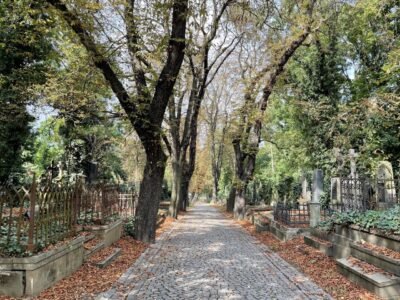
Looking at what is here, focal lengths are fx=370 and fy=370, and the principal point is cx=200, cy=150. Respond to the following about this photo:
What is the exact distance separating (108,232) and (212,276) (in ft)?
12.3

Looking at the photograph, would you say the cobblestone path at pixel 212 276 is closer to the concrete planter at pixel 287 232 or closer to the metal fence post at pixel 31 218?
the concrete planter at pixel 287 232

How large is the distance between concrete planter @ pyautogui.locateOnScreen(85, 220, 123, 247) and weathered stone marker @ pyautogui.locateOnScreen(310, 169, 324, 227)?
5957 mm

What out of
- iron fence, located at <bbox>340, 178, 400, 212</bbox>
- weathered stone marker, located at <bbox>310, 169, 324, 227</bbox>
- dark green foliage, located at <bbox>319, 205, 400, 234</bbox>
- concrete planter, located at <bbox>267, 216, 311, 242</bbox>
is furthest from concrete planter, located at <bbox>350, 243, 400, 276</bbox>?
concrete planter, located at <bbox>267, 216, 311, 242</bbox>

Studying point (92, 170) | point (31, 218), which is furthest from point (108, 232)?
point (92, 170)

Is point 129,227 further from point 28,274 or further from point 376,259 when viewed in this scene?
point 376,259

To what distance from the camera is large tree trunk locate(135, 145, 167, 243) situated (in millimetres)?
11633

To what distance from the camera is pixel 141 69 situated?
12.1 m

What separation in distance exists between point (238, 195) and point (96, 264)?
15193mm

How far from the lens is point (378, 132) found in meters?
21.0

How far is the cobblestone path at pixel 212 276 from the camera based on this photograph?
6.28 metres

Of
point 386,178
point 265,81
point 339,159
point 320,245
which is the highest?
point 265,81

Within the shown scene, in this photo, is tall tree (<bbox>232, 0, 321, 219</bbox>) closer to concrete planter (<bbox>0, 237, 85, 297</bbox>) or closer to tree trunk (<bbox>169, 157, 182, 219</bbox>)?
tree trunk (<bbox>169, 157, 182, 219</bbox>)

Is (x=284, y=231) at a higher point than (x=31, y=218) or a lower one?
lower

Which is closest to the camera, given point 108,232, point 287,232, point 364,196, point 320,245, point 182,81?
point 320,245
